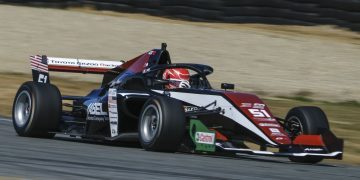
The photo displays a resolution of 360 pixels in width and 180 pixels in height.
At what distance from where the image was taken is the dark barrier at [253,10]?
2270 centimetres

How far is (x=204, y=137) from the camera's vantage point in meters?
9.52

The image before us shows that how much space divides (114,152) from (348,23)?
1446 cm

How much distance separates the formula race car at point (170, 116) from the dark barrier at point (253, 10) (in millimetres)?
11794

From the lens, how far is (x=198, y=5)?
24203 mm

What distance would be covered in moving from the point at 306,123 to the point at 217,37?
13.7m

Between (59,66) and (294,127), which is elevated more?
(59,66)

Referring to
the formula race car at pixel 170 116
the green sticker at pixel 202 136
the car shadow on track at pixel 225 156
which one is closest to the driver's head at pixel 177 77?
the formula race car at pixel 170 116

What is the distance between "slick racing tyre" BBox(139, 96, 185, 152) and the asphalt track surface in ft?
0.38

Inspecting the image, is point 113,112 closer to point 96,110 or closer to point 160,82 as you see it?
point 96,110

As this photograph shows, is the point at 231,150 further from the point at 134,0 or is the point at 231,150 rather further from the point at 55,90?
the point at 134,0

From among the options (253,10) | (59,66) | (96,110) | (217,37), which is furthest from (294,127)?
(253,10)

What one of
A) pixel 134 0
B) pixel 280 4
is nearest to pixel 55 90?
pixel 280 4

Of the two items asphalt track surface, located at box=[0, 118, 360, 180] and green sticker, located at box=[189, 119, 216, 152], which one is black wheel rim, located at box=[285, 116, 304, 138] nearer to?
asphalt track surface, located at box=[0, 118, 360, 180]

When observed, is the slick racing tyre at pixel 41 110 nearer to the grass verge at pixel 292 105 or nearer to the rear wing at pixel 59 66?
the rear wing at pixel 59 66
